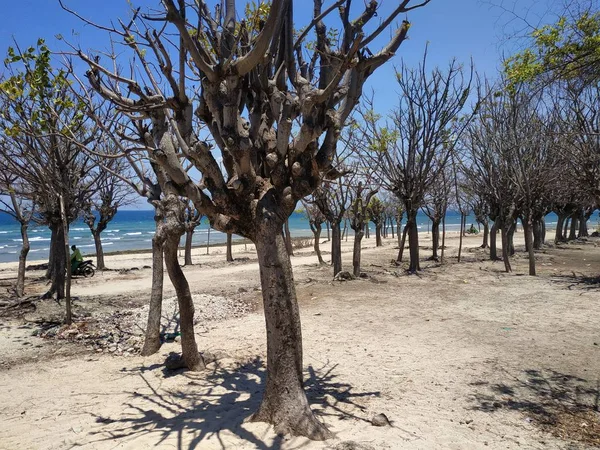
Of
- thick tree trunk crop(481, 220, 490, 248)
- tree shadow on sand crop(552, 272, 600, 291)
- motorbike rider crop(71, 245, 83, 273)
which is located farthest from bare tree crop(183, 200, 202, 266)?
thick tree trunk crop(481, 220, 490, 248)

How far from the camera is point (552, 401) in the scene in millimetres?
4516

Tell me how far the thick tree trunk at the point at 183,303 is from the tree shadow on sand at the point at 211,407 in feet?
0.73

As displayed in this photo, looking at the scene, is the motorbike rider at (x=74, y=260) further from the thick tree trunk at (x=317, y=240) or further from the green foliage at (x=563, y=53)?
the green foliage at (x=563, y=53)

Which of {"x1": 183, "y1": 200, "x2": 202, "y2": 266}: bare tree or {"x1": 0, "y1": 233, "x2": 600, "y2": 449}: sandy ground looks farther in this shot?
{"x1": 183, "y1": 200, "x2": 202, "y2": 266}: bare tree

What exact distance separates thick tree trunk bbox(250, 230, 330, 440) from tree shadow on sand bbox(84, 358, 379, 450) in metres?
0.32

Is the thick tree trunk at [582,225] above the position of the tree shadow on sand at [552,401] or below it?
above

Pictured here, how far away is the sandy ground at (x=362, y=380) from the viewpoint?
12.8 feet

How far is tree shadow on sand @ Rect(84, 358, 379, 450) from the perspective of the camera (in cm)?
387

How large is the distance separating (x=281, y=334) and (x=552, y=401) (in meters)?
3.19

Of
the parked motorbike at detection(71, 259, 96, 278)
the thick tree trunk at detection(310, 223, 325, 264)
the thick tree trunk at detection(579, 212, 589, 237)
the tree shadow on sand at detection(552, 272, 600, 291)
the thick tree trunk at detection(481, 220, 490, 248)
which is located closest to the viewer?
the tree shadow on sand at detection(552, 272, 600, 291)

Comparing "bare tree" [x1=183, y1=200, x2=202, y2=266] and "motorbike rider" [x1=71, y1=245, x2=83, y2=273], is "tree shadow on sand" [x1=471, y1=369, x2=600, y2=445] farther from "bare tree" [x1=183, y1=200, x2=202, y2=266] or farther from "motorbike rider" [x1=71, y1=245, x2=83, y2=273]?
"motorbike rider" [x1=71, y1=245, x2=83, y2=273]

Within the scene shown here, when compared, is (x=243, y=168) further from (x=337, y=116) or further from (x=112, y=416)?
(x=112, y=416)

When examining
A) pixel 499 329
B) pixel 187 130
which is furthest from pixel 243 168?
pixel 499 329

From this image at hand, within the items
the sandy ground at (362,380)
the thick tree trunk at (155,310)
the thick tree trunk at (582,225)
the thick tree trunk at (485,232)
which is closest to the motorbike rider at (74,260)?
the sandy ground at (362,380)
